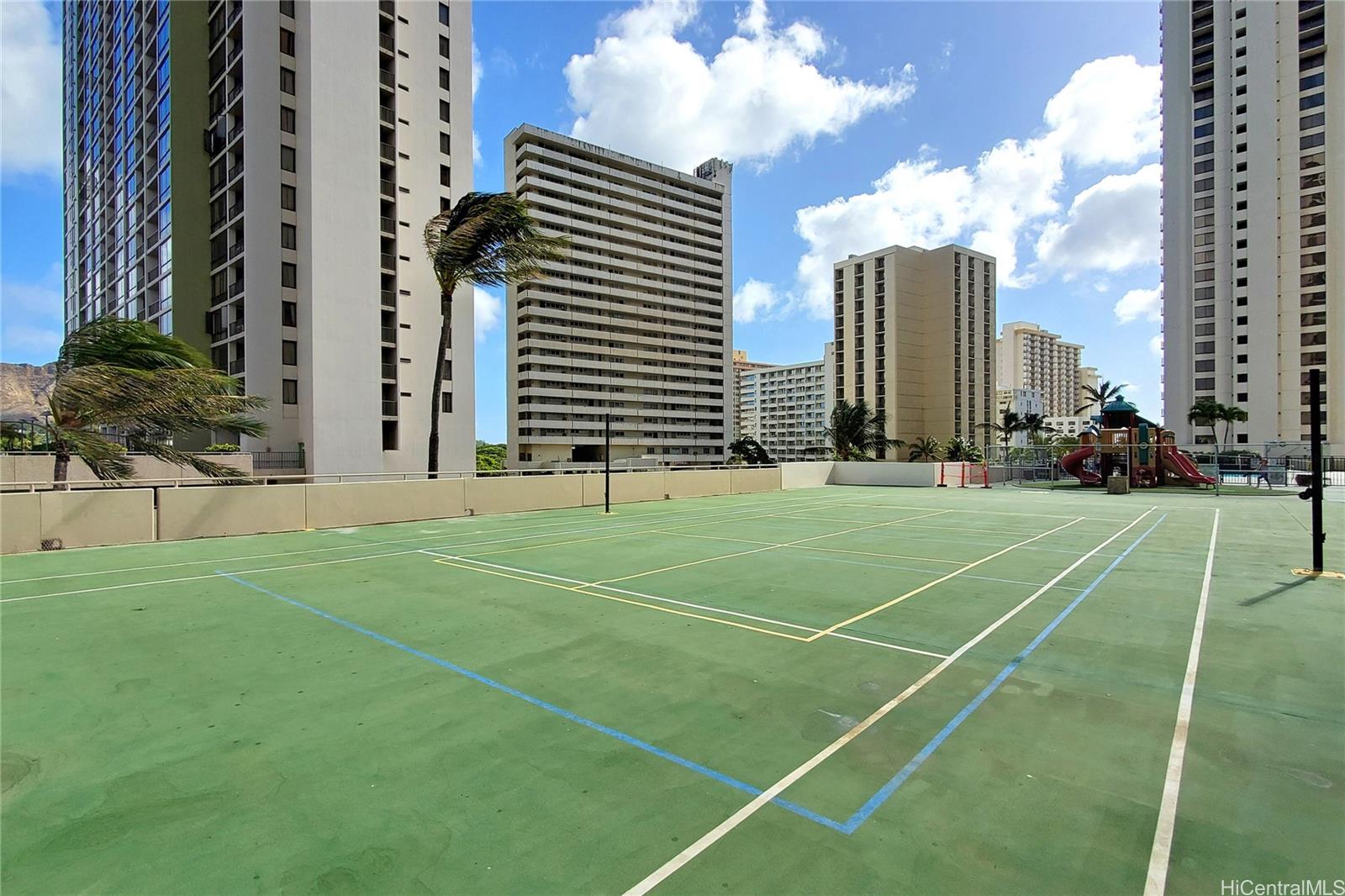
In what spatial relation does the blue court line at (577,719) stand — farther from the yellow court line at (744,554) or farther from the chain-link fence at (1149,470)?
the chain-link fence at (1149,470)

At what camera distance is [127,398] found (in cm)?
1387

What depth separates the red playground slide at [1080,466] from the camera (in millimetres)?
35781

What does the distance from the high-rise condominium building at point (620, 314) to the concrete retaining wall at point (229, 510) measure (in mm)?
74949

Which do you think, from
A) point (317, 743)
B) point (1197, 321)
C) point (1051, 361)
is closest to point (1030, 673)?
point (317, 743)

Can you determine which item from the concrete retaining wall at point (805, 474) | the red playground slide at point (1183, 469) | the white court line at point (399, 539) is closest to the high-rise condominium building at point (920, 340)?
the red playground slide at point (1183, 469)

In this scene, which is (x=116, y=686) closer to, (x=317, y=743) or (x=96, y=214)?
(x=317, y=743)

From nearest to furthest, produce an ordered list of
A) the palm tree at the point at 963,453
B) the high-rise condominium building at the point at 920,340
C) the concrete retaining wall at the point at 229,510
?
the concrete retaining wall at the point at 229,510
the palm tree at the point at 963,453
the high-rise condominium building at the point at 920,340

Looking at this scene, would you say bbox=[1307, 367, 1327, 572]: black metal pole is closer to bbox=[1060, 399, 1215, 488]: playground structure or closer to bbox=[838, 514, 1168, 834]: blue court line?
bbox=[838, 514, 1168, 834]: blue court line

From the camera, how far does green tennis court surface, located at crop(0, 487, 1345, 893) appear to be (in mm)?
2904

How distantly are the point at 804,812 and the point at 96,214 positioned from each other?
75108 millimetres

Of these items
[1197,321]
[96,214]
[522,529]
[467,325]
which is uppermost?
[96,214]

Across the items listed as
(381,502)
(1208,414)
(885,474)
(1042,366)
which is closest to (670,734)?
(381,502)

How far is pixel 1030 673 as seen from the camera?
5.38 metres

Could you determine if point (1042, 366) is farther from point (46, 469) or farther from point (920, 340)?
point (46, 469)
